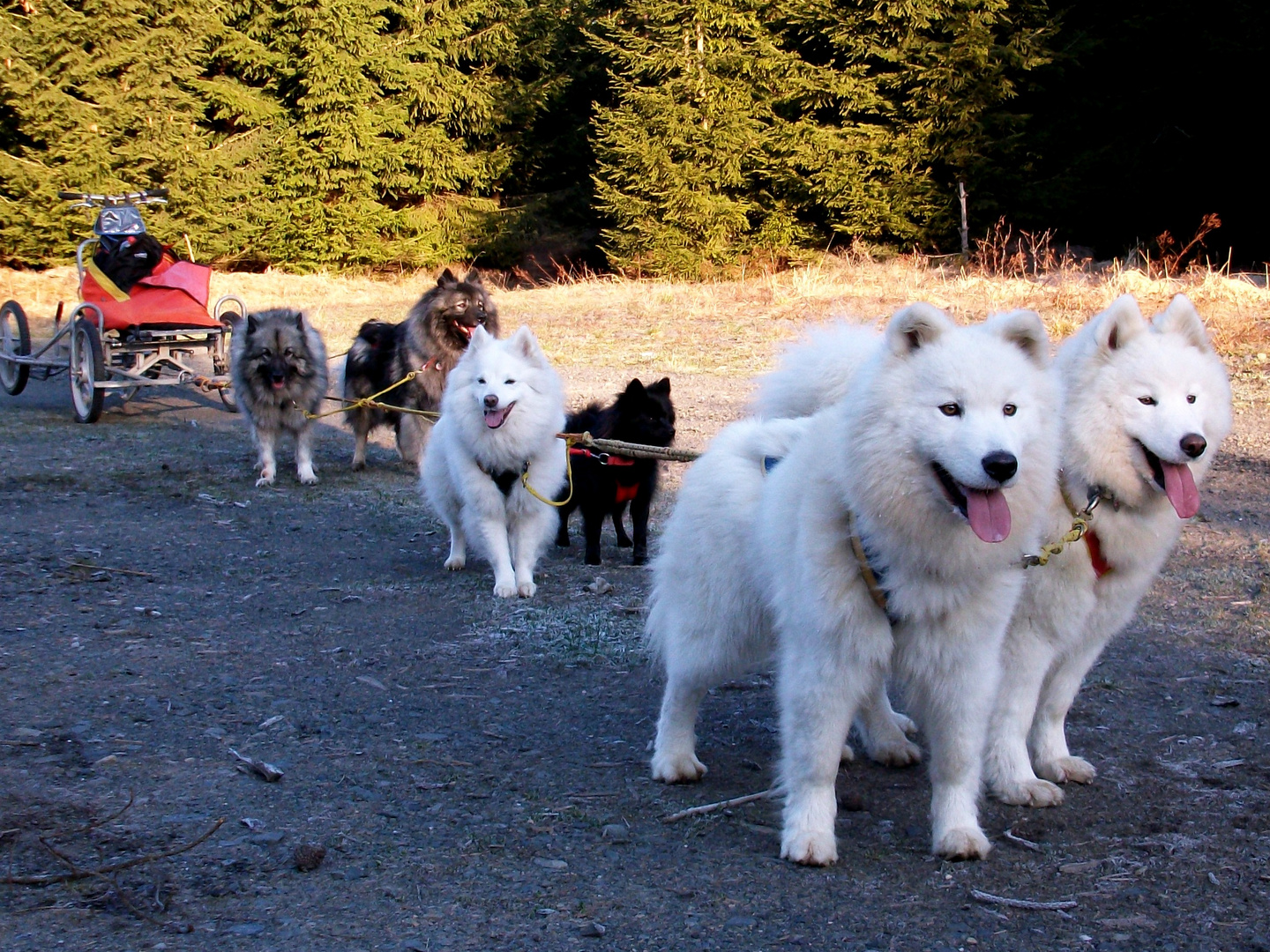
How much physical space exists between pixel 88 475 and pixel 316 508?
7.31ft

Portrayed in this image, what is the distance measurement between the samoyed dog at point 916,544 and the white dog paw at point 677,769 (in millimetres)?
566

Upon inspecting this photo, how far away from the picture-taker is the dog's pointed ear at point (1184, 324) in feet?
11.3

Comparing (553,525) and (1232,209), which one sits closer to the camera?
(553,525)

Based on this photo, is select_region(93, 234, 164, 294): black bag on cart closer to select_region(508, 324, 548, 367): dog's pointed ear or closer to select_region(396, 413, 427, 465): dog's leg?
select_region(396, 413, 427, 465): dog's leg

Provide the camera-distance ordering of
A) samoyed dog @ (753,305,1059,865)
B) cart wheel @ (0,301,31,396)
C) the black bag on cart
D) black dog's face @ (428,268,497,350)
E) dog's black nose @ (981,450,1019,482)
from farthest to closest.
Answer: cart wheel @ (0,301,31,396), the black bag on cart, black dog's face @ (428,268,497,350), samoyed dog @ (753,305,1059,865), dog's black nose @ (981,450,1019,482)

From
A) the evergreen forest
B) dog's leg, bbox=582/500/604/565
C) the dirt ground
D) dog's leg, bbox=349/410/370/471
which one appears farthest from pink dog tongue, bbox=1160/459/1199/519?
the evergreen forest

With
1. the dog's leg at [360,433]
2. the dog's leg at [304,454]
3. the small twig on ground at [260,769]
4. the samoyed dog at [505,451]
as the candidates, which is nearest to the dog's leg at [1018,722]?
the small twig on ground at [260,769]

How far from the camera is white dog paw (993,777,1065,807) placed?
345 centimetres

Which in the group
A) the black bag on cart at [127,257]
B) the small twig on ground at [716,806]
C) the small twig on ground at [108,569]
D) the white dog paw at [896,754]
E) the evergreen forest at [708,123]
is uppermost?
the evergreen forest at [708,123]

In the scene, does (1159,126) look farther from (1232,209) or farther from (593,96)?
(593,96)

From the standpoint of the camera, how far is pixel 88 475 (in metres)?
8.97

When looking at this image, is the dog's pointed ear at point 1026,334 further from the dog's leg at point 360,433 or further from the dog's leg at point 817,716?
the dog's leg at point 360,433

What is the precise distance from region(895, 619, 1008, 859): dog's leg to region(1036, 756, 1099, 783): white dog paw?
0.61 meters

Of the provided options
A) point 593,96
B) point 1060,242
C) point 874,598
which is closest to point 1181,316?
point 874,598
